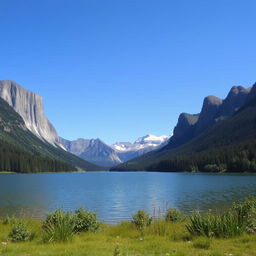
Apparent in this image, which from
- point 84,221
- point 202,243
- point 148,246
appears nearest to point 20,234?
point 84,221

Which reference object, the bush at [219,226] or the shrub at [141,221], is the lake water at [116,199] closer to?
the shrub at [141,221]

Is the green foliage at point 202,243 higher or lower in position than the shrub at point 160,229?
higher

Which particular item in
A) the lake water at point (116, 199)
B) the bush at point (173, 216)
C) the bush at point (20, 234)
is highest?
the bush at point (20, 234)

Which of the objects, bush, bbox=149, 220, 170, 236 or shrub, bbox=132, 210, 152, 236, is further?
shrub, bbox=132, 210, 152, 236

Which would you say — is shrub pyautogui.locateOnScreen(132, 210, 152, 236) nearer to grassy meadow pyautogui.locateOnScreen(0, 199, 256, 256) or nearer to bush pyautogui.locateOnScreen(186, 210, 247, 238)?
grassy meadow pyautogui.locateOnScreen(0, 199, 256, 256)

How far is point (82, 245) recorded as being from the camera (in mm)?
18969

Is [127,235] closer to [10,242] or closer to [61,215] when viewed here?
[61,215]

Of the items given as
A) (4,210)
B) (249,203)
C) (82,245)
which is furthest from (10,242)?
(4,210)

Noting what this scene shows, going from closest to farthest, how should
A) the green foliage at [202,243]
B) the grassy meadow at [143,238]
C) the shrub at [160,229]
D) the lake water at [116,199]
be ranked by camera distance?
the grassy meadow at [143,238] < the green foliage at [202,243] < the shrub at [160,229] < the lake water at [116,199]

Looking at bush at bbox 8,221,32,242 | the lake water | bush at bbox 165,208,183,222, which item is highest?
bush at bbox 8,221,32,242

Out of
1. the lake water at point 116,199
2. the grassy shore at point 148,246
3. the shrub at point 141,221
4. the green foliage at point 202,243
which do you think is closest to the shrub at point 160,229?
the grassy shore at point 148,246

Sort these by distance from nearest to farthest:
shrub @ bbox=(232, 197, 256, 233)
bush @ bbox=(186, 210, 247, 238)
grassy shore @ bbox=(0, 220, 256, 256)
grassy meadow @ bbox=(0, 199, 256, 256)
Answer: grassy shore @ bbox=(0, 220, 256, 256), grassy meadow @ bbox=(0, 199, 256, 256), bush @ bbox=(186, 210, 247, 238), shrub @ bbox=(232, 197, 256, 233)

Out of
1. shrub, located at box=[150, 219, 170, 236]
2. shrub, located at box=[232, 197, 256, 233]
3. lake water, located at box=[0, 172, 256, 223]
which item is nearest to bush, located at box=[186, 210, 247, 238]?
shrub, located at box=[232, 197, 256, 233]

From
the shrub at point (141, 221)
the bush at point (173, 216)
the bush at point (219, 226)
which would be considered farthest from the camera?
the bush at point (173, 216)
